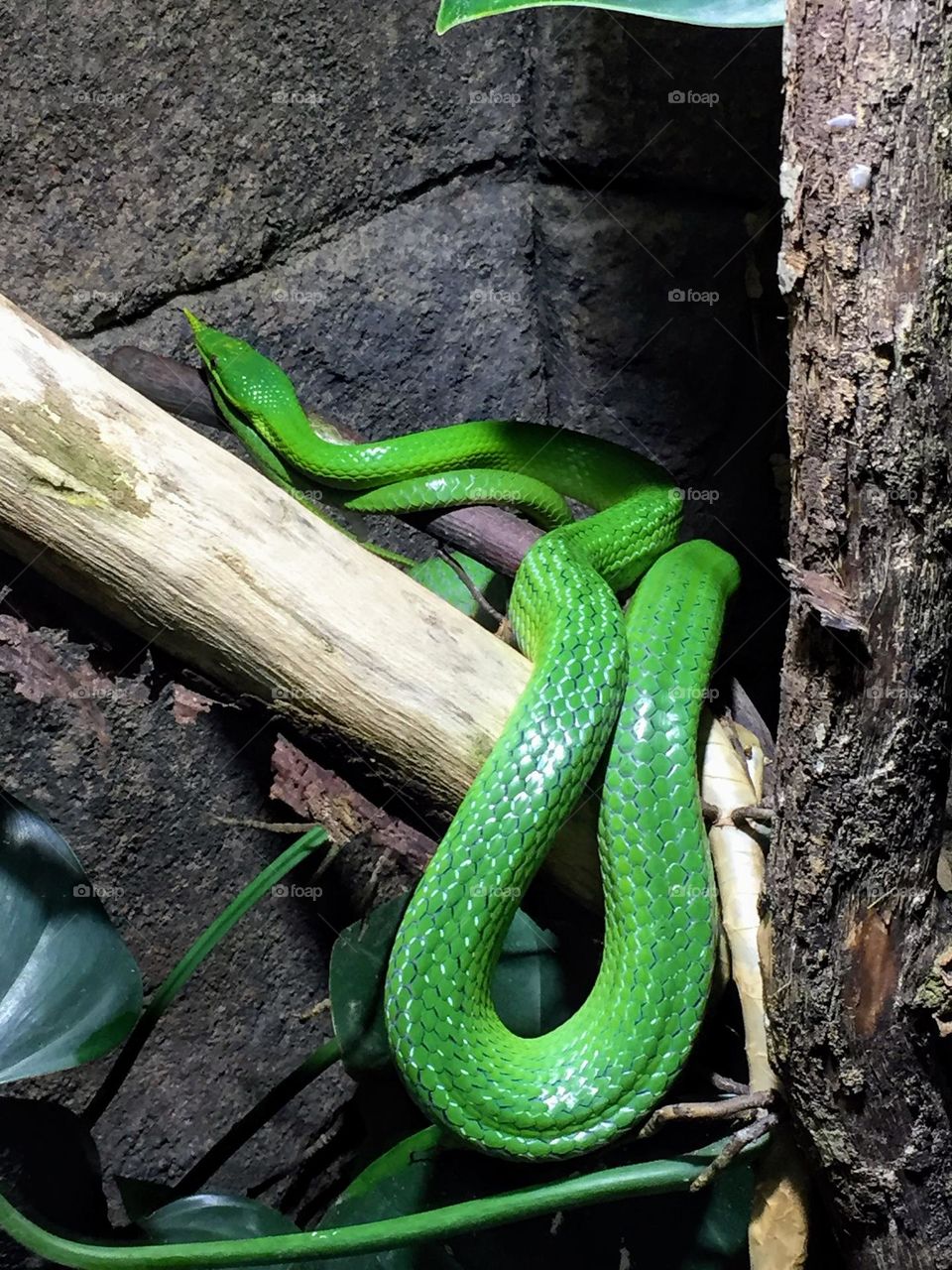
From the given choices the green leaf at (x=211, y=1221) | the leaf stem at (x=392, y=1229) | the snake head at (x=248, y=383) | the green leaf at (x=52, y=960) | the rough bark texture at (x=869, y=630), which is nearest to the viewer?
the rough bark texture at (x=869, y=630)

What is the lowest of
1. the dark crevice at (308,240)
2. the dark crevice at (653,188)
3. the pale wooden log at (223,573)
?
the pale wooden log at (223,573)

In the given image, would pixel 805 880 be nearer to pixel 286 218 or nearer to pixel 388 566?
pixel 388 566

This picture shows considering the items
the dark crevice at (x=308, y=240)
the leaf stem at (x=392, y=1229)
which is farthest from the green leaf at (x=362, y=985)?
the dark crevice at (x=308, y=240)

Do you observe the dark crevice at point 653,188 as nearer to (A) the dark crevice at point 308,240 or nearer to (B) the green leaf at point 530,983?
(A) the dark crevice at point 308,240

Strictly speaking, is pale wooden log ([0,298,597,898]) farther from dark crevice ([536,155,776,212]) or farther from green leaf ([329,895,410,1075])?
dark crevice ([536,155,776,212])

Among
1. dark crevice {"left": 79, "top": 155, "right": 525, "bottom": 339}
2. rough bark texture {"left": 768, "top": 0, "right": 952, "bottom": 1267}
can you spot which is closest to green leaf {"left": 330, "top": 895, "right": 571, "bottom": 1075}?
rough bark texture {"left": 768, "top": 0, "right": 952, "bottom": 1267}

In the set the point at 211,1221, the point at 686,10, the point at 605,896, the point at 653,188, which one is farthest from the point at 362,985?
the point at 653,188

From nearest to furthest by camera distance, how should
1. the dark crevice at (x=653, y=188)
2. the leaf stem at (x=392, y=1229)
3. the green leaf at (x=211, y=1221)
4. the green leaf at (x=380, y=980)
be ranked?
the leaf stem at (x=392, y=1229) < the green leaf at (x=211, y=1221) < the green leaf at (x=380, y=980) < the dark crevice at (x=653, y=188)

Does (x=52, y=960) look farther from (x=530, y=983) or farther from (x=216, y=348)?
(x=216, y=348)
